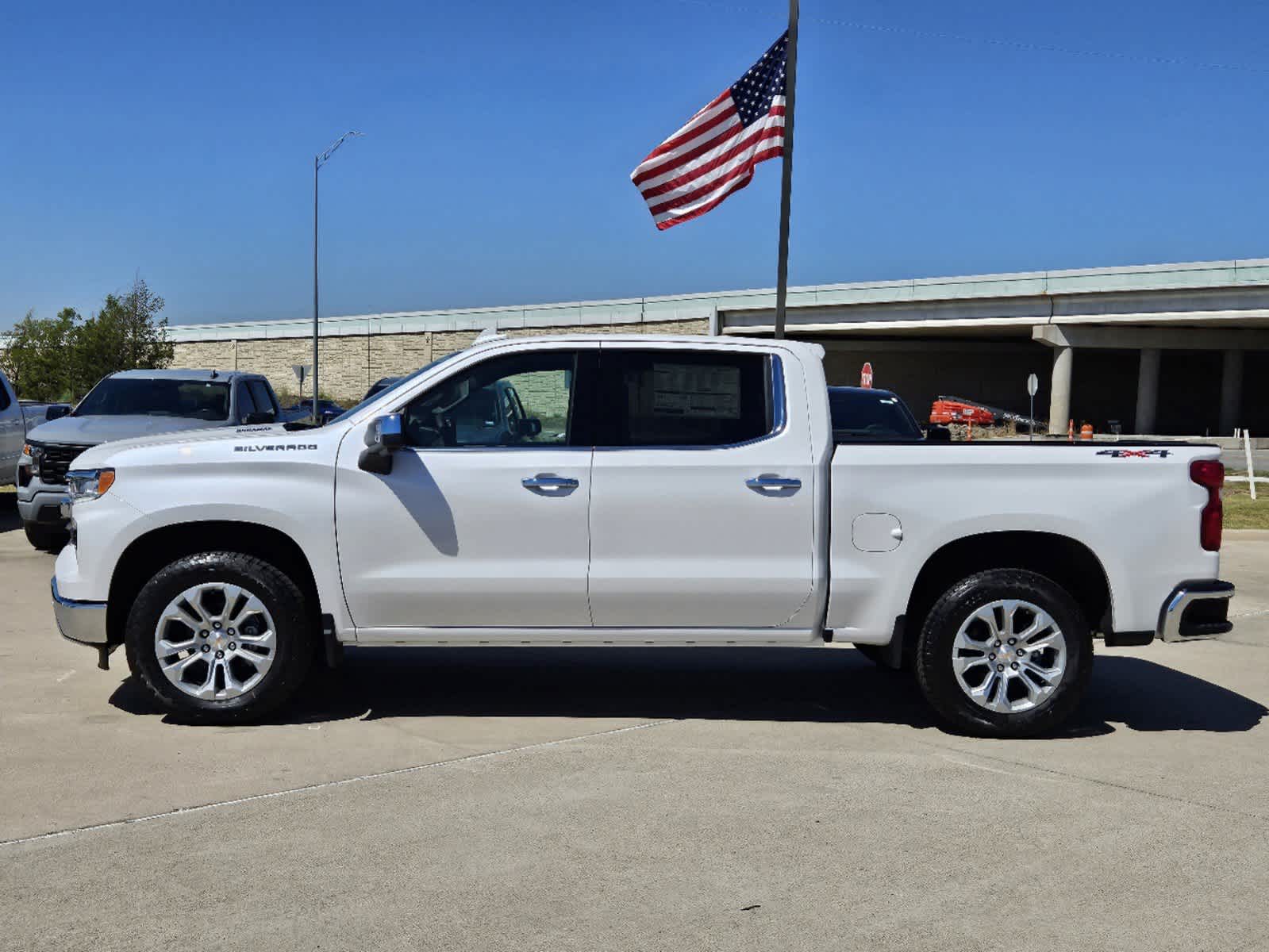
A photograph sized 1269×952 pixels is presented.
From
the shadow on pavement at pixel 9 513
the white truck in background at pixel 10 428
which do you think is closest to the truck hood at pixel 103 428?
the white truck in background at pixel 10 428

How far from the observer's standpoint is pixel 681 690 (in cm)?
772

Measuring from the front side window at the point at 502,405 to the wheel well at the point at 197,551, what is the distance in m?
0.85

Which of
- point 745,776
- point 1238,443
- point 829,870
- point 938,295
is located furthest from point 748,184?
Result: point 938,295

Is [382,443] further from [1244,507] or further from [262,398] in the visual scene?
[1244,507]

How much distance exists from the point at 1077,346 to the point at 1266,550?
42.9 meters

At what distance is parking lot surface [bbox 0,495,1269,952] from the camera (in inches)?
166

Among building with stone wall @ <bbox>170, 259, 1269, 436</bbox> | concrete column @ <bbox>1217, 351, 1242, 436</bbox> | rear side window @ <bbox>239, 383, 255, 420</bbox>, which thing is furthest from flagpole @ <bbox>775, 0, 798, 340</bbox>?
concrete column @ <bbox>1217, 351, 1242, 436</bbox>

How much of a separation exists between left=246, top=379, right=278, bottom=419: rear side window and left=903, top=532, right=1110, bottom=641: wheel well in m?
9.66

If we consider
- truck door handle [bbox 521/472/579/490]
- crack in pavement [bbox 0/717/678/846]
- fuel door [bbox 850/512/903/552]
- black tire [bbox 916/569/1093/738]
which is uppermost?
truck door handle [bbox 521/472/579/490]

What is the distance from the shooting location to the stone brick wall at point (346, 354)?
67.9 m

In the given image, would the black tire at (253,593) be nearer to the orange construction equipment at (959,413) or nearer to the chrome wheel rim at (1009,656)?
the chrome wheel rim at (1009,656)

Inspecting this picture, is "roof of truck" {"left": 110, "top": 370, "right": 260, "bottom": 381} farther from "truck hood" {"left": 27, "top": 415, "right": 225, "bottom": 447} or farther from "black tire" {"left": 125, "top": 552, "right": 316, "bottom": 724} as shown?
"black tire" {"left": 125, "top": 552, "right": 316, "bottom": 724}

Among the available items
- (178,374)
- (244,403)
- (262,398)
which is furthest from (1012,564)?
(262,398)

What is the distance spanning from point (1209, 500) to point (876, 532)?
164 centimetres
